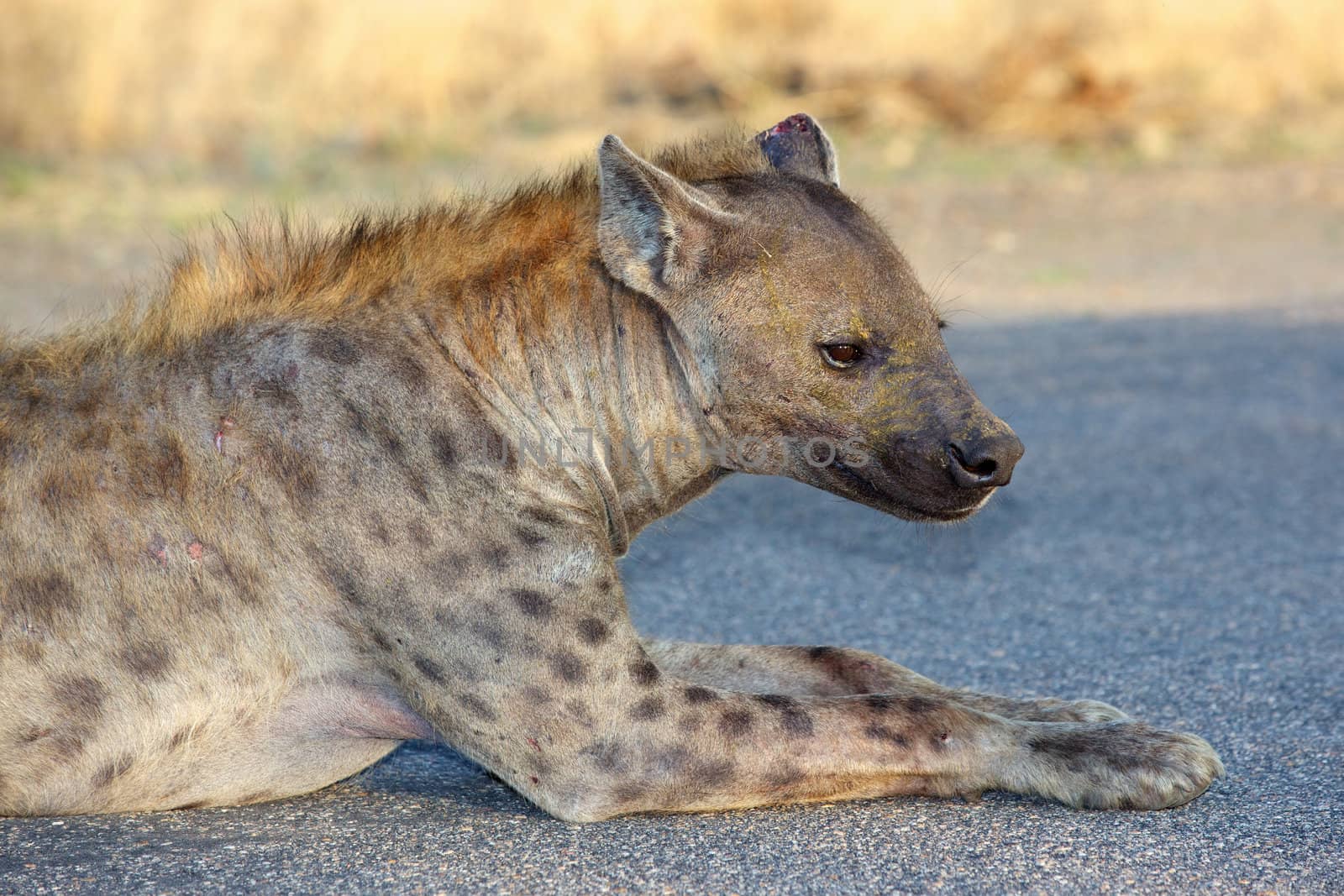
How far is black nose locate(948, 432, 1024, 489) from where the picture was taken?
3170mm

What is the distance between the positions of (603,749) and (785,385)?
33.9 inches

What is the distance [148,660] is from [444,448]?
2.31 ft

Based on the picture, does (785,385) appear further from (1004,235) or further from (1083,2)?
(1083,2)

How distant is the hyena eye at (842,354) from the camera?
3258 mm

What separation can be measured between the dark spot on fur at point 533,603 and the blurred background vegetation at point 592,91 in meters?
7.82

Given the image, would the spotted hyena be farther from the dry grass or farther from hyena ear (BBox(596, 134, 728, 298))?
the dry grass

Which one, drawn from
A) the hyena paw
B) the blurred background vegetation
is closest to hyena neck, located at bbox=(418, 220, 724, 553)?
the hyena paw

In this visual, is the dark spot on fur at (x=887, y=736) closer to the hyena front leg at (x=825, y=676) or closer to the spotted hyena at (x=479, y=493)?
the spotted hyena at (x=479, y=493)

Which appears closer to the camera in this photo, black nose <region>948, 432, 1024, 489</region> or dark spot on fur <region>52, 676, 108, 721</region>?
dark spot on fur <region>52, 676, 108, 721</region>

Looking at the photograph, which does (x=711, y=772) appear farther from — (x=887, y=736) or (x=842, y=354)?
(x=842, y=354)

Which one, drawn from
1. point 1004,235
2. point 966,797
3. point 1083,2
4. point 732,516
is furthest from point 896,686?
point 1083,2

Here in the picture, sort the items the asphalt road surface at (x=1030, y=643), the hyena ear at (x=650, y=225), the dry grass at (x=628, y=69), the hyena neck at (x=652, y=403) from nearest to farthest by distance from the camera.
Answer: the asphalt road surface at (x=1030, y=643), the hyena ear at (x=650, y=225), the hyena neck at (x=652, y=403), the dry grass at (x=628, y=69)

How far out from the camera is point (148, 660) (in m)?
3.02

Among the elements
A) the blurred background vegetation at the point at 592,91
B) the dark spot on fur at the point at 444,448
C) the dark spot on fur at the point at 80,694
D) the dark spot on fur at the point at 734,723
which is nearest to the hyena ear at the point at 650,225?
the dark spot on fur at the point at 444,448
